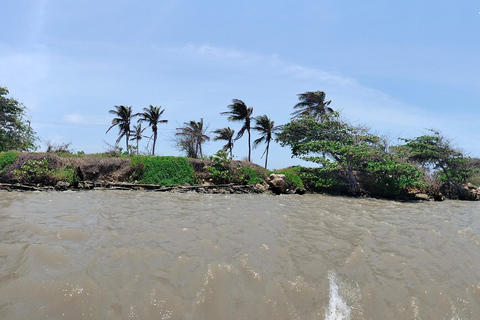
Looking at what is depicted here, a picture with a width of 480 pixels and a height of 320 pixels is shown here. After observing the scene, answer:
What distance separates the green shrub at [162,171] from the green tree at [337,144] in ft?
31.9

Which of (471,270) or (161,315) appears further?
(471,270)

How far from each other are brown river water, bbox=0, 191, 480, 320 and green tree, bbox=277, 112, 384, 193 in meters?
13.4

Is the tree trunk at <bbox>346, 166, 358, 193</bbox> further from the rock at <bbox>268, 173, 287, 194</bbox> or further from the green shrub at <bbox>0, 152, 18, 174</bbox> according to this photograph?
the green shrub at <bbox>0, 152, 18, 174</bbox>

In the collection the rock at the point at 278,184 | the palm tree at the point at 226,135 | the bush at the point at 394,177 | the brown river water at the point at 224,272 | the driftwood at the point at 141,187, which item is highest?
the palm tree at the point at 226,135

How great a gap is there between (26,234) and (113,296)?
3.35m

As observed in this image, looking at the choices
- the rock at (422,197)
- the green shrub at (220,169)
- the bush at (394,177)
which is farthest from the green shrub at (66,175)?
the rock at (422,197)

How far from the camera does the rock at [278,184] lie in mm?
17719

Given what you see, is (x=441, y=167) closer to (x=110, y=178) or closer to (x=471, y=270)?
(x=471, y=270)

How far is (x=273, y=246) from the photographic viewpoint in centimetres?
506

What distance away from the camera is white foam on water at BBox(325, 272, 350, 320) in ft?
9.39

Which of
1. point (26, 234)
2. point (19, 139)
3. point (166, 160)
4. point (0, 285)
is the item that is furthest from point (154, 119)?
point (0, 285)

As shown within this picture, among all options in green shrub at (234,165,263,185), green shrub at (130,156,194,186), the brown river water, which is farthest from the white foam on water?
green shrub at (234,165,263,185)

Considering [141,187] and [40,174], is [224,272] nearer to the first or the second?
[141,187]

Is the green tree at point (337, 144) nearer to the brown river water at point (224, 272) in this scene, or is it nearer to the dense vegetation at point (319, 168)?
the dense vegetation at point (319, 168)
